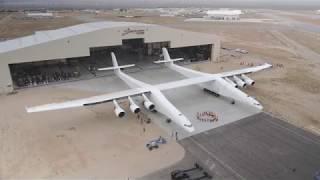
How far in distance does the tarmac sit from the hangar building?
25238mm

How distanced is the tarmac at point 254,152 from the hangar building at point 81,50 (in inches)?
994

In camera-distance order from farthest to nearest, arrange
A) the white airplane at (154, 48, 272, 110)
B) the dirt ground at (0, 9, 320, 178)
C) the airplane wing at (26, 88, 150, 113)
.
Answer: the white airplane at (154, 48, 272, 110)
the airplane wing at (26, 88, 150, 113)
the dirt ground at (0, 9, 320, 178)

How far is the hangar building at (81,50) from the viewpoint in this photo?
40.3 meters

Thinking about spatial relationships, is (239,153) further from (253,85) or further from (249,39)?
(249,39)

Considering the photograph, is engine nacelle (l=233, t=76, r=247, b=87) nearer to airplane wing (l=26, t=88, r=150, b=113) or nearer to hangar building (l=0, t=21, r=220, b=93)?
airplane wing (l=26, t=88, r=150, b=113)

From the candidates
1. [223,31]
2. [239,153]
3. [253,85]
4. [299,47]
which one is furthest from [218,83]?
[223,31]

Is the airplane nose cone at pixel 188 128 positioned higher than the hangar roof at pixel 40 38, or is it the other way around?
the hangar roof at pixel 40 38

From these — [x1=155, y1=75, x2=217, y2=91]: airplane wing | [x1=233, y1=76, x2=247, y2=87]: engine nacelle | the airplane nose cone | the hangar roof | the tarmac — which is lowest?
the tarmac

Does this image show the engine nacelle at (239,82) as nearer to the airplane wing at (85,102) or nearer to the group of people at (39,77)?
the airplane wing at (85,102)

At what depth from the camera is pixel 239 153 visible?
25.4m

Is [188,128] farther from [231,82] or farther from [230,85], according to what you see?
[231,82]

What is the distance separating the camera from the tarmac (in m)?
22.6

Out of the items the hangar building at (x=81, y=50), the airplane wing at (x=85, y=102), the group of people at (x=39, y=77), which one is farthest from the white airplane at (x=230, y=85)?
the group of people at (x=39, y=77)

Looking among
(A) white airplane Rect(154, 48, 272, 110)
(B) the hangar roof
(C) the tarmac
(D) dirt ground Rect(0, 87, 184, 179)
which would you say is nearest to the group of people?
(B) the hangar roof
